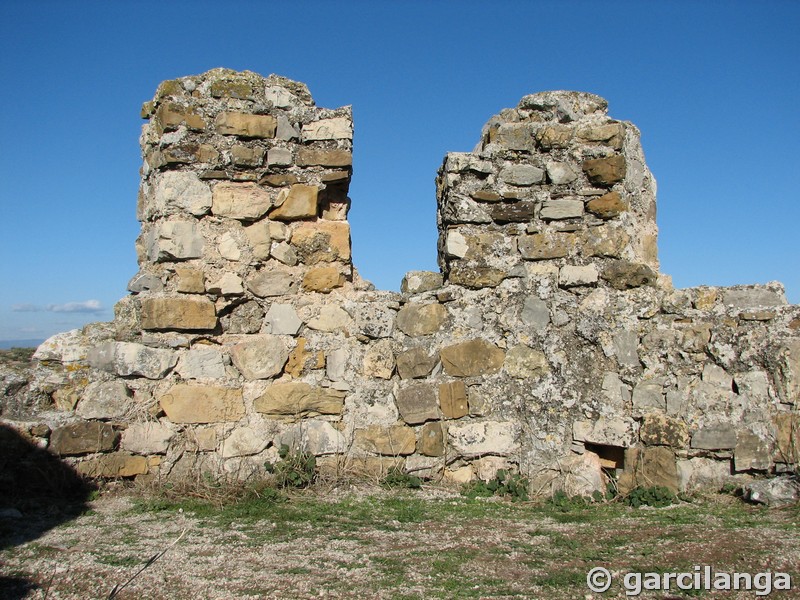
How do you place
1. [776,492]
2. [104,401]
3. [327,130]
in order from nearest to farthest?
[776,492] < [104,401] < [327,130]

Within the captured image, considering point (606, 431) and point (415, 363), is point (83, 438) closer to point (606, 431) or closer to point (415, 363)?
point (415, 363)

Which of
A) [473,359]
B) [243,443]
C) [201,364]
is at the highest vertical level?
[473,359]

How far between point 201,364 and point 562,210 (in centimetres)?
254

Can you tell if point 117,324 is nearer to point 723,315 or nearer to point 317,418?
point 317,418

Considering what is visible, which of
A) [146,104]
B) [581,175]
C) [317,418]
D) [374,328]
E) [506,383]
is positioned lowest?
[317,418]

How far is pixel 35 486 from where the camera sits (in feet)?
13.0

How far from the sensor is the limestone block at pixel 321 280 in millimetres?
4629

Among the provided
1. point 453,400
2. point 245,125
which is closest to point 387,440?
point 453,400

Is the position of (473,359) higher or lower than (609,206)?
lower

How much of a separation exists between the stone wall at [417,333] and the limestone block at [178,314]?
0.01m

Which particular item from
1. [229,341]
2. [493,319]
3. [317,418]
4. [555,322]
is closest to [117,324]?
[229,341]

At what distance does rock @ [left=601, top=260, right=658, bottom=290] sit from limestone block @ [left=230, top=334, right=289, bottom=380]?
2167mm

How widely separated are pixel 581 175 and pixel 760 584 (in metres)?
2.73

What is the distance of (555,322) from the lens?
452 centimetres
